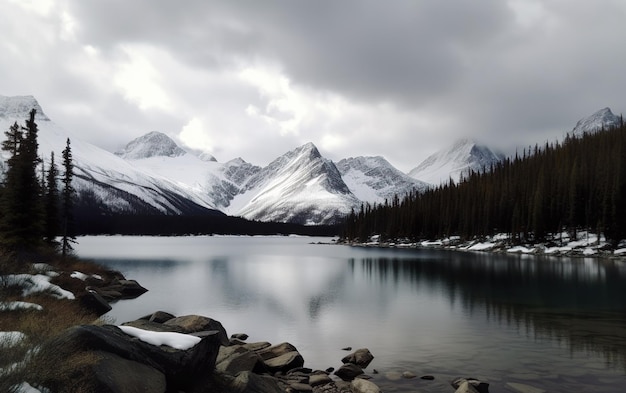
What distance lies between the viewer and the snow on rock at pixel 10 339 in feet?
34.4

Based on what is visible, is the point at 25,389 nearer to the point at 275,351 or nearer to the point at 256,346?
the point at 275,351

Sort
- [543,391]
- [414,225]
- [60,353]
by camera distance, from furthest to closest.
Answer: [414,225] < [543,391] < [60,353]

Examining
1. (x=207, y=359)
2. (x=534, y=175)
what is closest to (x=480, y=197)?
(x=534, y=175)

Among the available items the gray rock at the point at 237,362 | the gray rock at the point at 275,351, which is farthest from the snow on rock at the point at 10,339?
the gray rock at the point at 275,351

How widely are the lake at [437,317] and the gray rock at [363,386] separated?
41.0 inches

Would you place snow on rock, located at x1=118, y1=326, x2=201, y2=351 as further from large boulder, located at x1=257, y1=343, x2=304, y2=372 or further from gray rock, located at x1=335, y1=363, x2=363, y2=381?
gray rock, located at x1=335, y1=363, x2=363, y2=381

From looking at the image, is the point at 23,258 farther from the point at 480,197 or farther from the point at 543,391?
the point at 480,197

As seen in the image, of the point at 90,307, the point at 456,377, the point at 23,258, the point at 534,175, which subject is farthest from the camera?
the point at 534,175

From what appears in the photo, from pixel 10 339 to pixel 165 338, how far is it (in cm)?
392

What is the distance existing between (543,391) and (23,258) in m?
41.0

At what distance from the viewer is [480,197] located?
142000 millimetres

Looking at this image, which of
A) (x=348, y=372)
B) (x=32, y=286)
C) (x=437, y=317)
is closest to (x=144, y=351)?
(x=348, y=372)

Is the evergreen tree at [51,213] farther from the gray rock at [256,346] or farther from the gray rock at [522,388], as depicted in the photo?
the gray rock at [522,388]

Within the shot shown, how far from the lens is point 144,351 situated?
41.0ft
